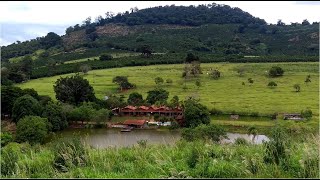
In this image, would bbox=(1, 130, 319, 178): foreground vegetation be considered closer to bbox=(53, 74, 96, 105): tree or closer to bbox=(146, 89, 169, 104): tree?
bbox=(146, 89, 169, 104): tree

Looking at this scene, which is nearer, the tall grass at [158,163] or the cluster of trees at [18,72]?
the tall grass at [158,163]

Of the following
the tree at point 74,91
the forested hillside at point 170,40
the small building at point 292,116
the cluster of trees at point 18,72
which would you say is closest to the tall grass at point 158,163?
the small building at point 292,116

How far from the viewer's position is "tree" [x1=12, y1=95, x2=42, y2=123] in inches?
1212

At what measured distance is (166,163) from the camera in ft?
22.2

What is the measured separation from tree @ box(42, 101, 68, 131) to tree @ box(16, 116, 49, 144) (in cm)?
373

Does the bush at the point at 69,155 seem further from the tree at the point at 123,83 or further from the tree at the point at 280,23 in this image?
the tree at the point at 280,23

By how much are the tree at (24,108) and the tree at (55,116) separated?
30.3 inches

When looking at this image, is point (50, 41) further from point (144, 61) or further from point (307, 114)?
point (307, 114)

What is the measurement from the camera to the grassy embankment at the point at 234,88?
114ft

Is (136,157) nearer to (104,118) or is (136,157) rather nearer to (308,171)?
(308,171)

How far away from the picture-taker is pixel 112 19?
129 metres

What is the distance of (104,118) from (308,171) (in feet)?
92.7

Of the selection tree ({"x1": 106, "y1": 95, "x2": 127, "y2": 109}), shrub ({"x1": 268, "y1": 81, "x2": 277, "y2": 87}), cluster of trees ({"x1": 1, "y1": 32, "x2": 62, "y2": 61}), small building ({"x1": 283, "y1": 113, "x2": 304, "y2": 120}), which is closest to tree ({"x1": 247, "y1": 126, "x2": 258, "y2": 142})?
small building ({"x1": 283, "y1": 113, "x2": 304, "y2": 120})

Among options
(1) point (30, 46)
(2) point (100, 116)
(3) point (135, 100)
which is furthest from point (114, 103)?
(1) point (30, 46)
